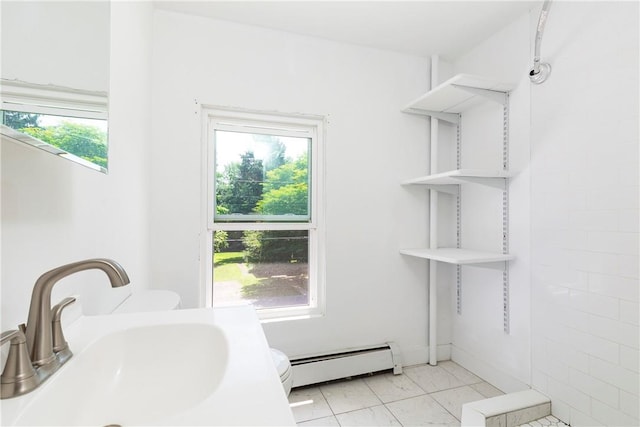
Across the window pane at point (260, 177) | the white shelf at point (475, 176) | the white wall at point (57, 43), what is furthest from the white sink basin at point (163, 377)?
the white shelf at point (475, 176)

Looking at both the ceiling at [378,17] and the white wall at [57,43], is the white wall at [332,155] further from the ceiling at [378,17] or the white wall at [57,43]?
the white wall at [57,43]

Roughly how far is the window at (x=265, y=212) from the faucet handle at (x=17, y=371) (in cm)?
151

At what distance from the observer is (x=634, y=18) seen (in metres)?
1.36

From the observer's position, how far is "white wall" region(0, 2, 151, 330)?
0.64 m

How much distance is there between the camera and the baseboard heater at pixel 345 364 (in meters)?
1.95

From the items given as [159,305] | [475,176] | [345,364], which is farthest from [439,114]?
[159,305]

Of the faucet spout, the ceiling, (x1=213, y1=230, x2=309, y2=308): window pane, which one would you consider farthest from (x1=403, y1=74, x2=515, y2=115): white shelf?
the faucet spout

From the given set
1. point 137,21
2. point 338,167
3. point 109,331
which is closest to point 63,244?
point 109,331

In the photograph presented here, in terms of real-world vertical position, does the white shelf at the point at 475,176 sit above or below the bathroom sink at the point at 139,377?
above

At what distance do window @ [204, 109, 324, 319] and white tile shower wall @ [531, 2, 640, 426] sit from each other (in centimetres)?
130

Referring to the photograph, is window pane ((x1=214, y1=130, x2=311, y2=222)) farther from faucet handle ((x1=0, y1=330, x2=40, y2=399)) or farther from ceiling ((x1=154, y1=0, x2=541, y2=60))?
faucet handle ((x1=0, y1=330, x2=40, y2=399))

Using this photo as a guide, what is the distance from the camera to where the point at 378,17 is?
1.92 m

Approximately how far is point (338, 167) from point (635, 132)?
57.1 inches

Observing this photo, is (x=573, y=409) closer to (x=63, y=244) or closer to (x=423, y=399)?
(x=423, y=399)
